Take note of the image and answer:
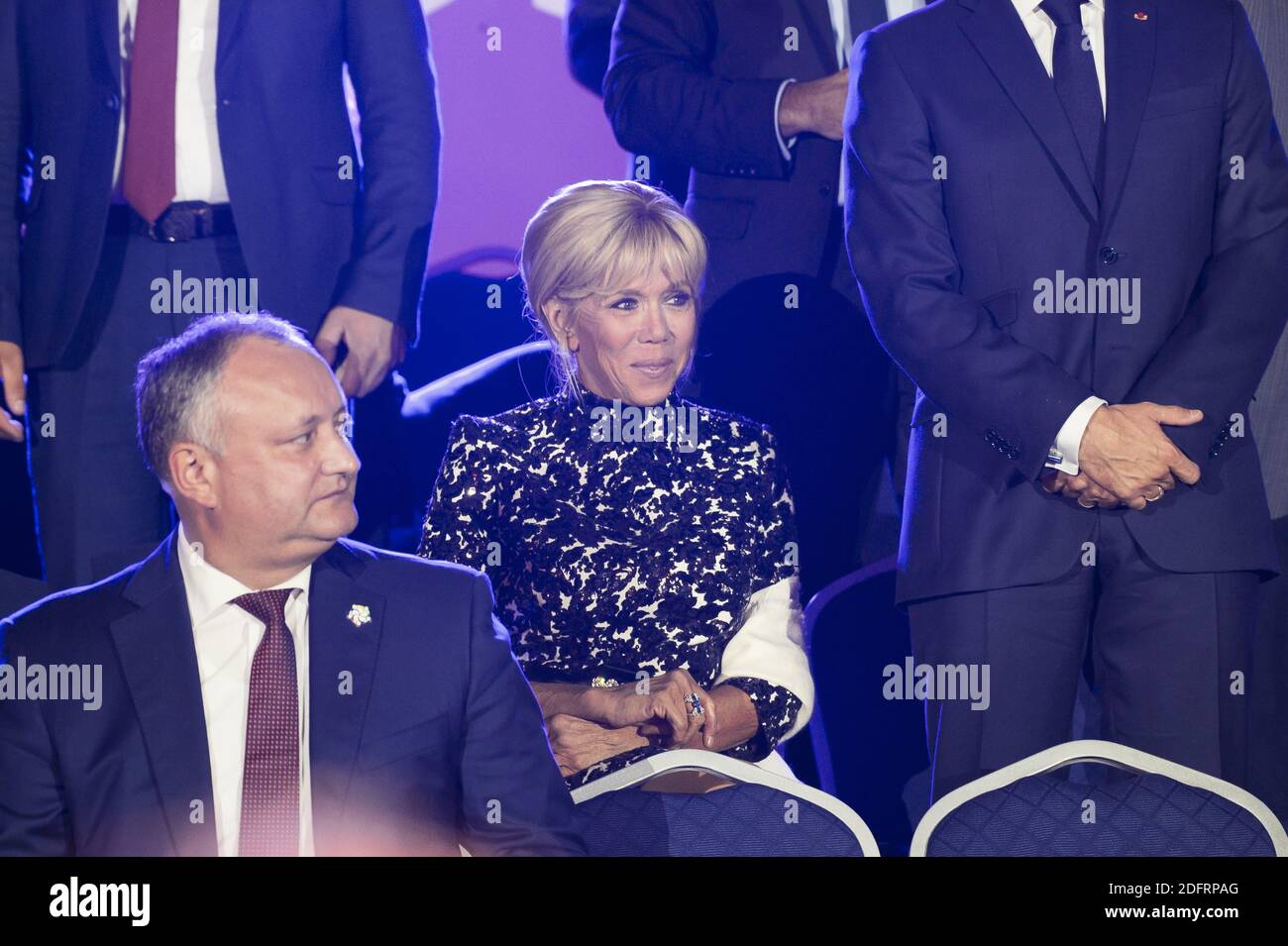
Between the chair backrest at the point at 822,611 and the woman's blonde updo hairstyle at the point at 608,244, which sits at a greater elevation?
the woman's blonde updo hairstyle at the point at 608,244

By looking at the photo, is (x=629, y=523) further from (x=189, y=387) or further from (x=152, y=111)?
(x=152, y=111)

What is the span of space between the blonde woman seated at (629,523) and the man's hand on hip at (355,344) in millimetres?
290

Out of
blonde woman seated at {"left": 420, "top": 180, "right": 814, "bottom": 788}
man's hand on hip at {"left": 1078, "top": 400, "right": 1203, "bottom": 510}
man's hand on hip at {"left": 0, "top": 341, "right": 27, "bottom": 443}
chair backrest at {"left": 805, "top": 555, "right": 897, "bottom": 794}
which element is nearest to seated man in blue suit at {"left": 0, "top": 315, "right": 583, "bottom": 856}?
blonde woman seated at {"left": 420, "top": 180, "right": 814, "bottom": 788}

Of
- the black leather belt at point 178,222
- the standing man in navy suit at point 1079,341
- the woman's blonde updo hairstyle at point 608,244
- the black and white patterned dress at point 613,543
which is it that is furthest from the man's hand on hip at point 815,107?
the black leather belt at point 178,222

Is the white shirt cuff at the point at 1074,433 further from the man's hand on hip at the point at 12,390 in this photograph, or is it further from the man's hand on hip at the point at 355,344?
the man's hand on hip at the point at 12,390

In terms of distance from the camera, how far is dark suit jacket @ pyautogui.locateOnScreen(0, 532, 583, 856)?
2463mm

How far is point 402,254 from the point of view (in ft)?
10.9

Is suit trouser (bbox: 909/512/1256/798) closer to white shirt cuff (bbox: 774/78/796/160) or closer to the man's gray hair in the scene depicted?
white shirt cuff (bbox: 774/78/796/160)

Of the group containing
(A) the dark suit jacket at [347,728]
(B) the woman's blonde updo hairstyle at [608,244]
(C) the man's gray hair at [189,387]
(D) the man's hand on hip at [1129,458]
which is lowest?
(A) the dark suit jacket at [347,728]

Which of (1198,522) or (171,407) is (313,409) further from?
(1198,522)

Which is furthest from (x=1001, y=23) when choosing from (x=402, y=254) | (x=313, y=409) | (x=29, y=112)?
(x=29, y=112)

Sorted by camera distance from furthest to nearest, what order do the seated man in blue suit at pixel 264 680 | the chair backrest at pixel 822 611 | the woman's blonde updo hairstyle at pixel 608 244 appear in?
the chair backrest at pixel 822 611
the woman's blonde updo hairstyle at pixel 608 244
the seated man in blue suit at pixel 264 680

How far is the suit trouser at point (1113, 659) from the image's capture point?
2967 millimetres
